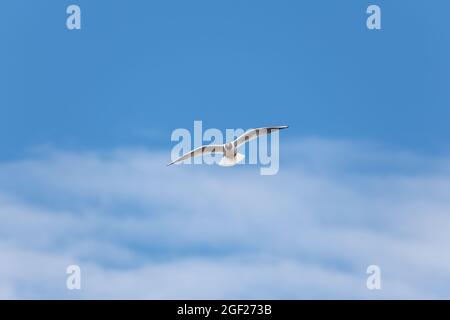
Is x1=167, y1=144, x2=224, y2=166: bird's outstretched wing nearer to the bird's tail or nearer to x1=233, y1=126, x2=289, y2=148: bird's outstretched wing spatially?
the bird's tail

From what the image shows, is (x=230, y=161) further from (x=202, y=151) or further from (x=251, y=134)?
(x=202, y=151)

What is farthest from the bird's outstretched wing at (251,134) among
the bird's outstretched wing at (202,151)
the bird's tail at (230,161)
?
the bird's outstretched wing at (202,151)

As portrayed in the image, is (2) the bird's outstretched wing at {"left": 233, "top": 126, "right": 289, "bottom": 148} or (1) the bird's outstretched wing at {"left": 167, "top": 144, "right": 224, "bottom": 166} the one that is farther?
(1) the bird's outstretched wing at {"left": 167, "top": 144, "right": 224, "bottom": 166}

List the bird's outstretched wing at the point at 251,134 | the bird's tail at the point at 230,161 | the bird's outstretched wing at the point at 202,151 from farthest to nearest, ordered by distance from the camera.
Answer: the bird's outstretched wing at the point at 202,151 → the bird's tail at the point at 230,161 → the bird's outstretched wing at the point at 251,134

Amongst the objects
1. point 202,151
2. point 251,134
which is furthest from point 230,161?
point 202,151

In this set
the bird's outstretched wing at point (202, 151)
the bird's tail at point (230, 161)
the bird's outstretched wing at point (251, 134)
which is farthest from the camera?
the bird's outstretched wing at point (202, 151)

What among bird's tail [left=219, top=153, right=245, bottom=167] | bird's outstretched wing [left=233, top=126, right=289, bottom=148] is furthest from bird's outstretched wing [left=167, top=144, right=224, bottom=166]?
bird's outstretched wing [left=233, top=126, right=289, bottom=148]

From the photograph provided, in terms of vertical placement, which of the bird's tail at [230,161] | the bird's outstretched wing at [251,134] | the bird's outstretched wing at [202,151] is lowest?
the bird's tail at [230,161]

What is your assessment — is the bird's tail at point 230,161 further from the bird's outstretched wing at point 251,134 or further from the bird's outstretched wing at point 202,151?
the bird's outstretched wing at point 202,151
